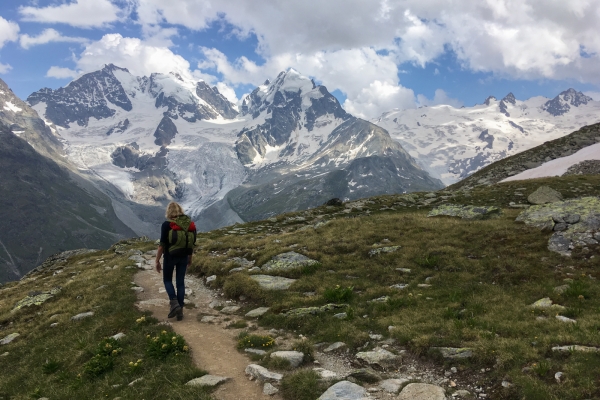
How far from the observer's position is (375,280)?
57.8 feet

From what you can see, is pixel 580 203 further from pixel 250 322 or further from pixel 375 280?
pixel 250 322

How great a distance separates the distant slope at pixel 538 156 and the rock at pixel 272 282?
1767 inches

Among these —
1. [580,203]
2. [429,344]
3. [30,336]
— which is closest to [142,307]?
[30,336]

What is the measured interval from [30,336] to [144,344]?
306 inches

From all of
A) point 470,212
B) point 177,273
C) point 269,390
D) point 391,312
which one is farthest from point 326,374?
point 470,212

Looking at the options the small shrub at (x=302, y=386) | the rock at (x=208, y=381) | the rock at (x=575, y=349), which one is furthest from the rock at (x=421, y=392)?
the rock at (x=208, y=381)

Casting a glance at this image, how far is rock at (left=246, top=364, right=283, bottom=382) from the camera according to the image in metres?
9.30

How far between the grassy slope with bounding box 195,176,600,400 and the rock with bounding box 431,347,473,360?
230 millimetres

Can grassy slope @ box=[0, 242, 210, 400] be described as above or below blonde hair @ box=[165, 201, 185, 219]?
below

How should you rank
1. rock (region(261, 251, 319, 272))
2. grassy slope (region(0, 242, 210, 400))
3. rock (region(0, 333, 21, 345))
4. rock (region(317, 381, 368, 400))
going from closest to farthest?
rock (region(317, 381, 368, 400)), grassy slope (region(0, 242, 210, 400)), rock (region(0, 333, 21, 345)), rock (region(261, 251, 319, 272))

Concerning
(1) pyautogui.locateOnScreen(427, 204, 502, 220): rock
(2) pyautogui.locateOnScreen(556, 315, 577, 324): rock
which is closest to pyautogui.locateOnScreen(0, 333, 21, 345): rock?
(2) pyautogui.locateOnScreen(556, 315, 577, 324): rock

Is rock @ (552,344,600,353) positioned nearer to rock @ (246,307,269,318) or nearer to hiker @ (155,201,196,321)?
rock @ (246,307,269,318)

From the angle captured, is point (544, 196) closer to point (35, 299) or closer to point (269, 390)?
point (269, 390)

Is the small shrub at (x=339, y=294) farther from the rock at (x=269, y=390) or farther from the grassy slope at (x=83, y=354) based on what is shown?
the rock at (x=269, y=390)
